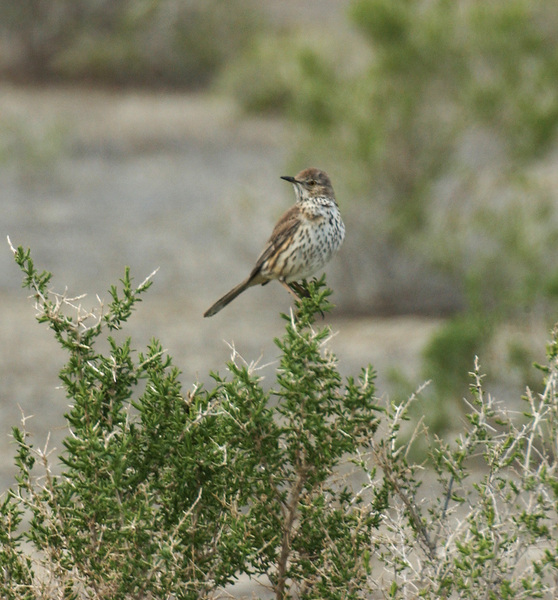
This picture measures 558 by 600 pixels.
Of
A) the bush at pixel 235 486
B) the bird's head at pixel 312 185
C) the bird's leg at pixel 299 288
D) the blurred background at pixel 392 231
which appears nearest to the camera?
the bush at pixel 235 486

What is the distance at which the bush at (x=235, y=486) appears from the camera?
3750mm

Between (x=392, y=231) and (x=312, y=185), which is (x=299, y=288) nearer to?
(x=312, y=185)

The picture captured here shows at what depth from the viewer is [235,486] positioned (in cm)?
396

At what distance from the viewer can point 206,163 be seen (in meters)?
21.1

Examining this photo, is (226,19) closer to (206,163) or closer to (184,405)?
(206,163)

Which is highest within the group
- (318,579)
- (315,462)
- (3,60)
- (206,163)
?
(3,60)

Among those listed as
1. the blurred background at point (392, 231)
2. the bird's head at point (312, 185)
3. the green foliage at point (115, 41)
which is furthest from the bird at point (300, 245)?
the green foliage at point (115, 41)

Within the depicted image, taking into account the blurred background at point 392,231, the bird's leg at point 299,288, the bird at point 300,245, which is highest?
the blurred background at point 392,231

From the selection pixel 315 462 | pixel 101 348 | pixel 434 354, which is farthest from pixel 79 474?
pixel 101 348

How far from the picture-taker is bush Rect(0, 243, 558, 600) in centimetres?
375

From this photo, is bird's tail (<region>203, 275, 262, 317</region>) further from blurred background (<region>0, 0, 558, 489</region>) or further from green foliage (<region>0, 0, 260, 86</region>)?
green foliage (<region>0, 0, 260, 86</region>)

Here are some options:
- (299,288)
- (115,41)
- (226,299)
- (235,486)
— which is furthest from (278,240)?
(115,41)

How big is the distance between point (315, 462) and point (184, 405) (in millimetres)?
517

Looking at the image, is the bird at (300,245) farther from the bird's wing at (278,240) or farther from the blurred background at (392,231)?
the blurred background at (392,231)
